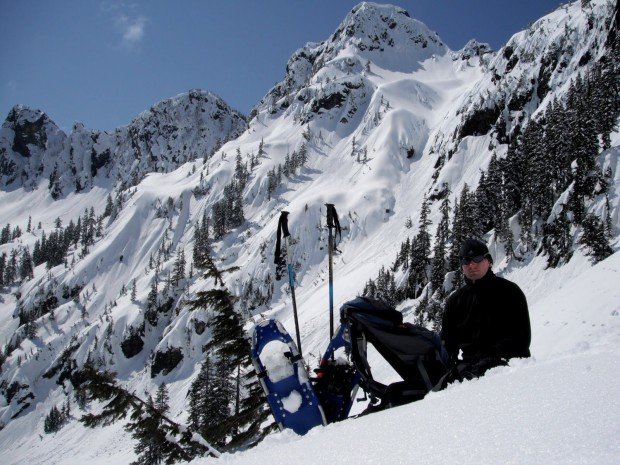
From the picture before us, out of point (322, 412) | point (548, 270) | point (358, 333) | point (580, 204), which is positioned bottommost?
point (548, 270)

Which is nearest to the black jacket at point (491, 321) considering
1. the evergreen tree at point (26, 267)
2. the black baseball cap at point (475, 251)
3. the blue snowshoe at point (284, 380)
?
the black baseball cap at point (475, 251)

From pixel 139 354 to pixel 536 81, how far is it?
127594mm

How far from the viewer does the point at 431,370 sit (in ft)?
16.8

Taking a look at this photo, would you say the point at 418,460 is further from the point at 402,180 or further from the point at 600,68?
the point at 402,180

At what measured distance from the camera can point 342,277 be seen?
92250mm

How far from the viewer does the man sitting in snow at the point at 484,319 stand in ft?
14.8

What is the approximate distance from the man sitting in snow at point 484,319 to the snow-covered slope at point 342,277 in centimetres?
45

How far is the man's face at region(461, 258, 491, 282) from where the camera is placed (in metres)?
4.76

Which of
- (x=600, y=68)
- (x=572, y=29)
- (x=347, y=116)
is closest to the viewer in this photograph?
(x=600, y=68)

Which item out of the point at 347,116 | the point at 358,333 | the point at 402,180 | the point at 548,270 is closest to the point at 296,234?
the point at 402,180

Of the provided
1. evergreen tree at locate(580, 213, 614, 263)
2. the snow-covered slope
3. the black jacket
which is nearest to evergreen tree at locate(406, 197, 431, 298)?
the snow-covered slope

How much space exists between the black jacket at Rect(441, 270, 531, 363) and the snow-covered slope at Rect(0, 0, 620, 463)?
453 mm

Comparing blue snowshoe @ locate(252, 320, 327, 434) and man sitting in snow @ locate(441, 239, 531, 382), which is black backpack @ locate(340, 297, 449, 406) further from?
blue snowshoe @ locate(252, 320, 327, 434)

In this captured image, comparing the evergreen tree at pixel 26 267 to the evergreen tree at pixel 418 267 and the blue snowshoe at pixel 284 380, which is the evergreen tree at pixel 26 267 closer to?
the evergreen tree at pixel 418 267
